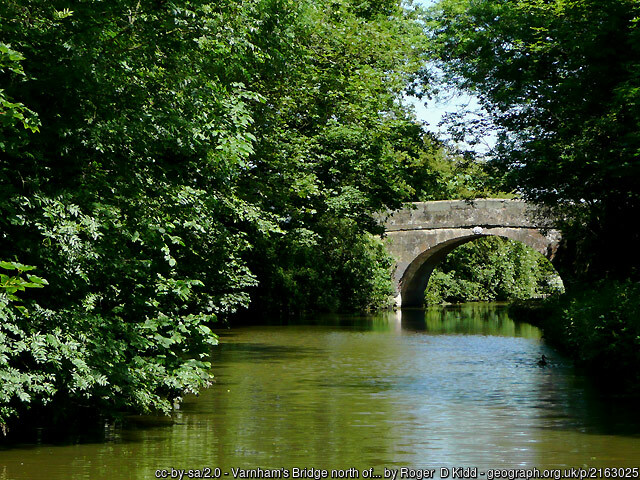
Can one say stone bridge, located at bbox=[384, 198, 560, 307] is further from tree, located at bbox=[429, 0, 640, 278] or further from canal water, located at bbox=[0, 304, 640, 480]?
canal water, located at bbox=[0, 304, 640, 480]

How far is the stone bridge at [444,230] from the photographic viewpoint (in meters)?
31.2

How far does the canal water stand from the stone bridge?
14.0 m

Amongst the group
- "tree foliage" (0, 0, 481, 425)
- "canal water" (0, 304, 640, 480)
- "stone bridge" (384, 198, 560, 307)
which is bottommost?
"canal water" (0, 304, 640, 480)

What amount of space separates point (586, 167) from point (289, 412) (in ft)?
27.5

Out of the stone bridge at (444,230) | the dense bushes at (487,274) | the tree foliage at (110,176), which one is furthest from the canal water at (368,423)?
the dense bushes at (487,274)

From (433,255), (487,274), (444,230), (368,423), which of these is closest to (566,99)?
(368,423)

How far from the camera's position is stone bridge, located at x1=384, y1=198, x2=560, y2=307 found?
3119cm

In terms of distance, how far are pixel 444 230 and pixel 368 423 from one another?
24.5 m

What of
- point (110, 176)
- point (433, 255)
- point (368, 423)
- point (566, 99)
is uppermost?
point (566, 99)

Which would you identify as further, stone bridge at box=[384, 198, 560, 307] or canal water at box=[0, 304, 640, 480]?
stone bridge at box=[384, 198, 560, 307]

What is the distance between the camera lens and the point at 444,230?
111 ft

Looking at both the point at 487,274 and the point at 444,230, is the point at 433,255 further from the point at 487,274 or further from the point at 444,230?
the point at 487,274

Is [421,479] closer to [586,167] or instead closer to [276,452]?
[276,452]

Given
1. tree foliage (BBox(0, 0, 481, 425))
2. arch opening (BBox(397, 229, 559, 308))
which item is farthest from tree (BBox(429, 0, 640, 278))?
arch opening (BBox(397, 229, 559, 308))
